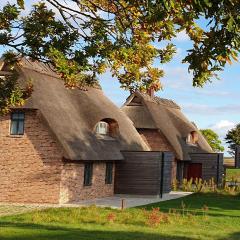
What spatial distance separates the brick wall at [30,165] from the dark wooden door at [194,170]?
2055cm

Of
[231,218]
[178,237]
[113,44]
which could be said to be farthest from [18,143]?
[113,44]

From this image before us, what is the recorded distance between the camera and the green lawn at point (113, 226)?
45.5ft

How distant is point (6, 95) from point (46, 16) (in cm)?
250

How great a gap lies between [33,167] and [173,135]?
16831 mm

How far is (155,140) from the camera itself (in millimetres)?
38062

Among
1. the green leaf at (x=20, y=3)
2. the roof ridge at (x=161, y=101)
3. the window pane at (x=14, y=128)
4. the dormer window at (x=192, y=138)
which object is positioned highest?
the roof ridge at (x=161, y=101)

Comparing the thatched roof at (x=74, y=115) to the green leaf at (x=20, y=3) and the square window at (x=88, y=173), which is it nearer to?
the square window at (x=88, y=173)

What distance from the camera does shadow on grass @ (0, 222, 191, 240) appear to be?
525 inches

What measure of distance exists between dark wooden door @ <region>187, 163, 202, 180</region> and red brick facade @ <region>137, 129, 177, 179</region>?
5.30 m

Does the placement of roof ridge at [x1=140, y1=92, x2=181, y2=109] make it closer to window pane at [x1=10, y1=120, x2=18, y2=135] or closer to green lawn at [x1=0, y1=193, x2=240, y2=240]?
window pane at [x1=10, y1=120, x2=18, y2=135]

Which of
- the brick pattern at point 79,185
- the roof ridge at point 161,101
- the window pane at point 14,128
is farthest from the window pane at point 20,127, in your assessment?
the roof ridge at point 161,101

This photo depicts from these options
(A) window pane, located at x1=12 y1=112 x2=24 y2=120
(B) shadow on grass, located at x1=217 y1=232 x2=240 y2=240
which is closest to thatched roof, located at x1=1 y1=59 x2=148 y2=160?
(A) window pane, located at x1=12 y1=112 x2=24 y2=120

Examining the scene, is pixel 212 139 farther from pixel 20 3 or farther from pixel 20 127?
pixel 20 3

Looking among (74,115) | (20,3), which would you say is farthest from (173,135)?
(20,3)
